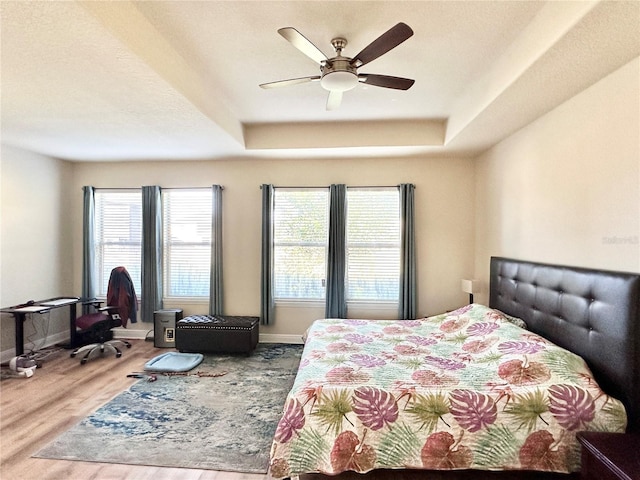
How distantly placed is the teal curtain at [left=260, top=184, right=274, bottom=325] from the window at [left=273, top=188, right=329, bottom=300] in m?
0.11

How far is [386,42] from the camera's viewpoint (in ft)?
5.99

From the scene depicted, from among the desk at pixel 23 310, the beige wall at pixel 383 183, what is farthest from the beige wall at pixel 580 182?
the desk at pixel 23 310

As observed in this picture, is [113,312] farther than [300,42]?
Yes

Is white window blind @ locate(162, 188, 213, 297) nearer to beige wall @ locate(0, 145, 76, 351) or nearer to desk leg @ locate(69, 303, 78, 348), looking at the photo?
desk leg @ locate(69, 303, 78, 348)

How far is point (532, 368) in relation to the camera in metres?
2.02

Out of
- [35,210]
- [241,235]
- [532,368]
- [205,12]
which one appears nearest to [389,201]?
[241,235]

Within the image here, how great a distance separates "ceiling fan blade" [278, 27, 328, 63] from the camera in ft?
5.69

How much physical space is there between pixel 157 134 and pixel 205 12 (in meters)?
1.86

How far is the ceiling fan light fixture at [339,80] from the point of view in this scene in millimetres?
2064

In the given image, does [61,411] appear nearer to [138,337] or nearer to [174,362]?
[174,362]

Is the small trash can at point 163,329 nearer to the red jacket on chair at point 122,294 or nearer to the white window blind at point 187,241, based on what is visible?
the red jacket on chair at point 122,294

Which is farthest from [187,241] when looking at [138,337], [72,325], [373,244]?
[373,244]

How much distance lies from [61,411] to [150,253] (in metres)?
2.26

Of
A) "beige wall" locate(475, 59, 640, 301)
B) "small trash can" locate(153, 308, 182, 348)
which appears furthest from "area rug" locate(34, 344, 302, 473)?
"beige wall" locate(475, 59, 640, 301)
